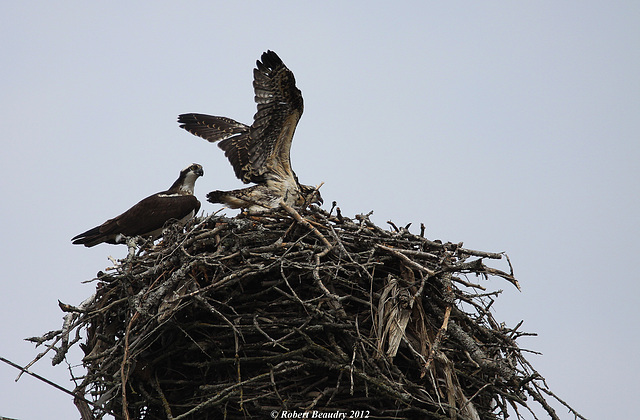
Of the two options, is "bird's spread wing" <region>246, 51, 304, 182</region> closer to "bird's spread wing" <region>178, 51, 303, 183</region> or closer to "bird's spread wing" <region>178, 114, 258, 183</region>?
"bird's spread wing" <region>178, 51, 303, 183</region>

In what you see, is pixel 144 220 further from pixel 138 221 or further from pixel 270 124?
pixel 270 124

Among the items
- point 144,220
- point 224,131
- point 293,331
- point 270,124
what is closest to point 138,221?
point 144,220

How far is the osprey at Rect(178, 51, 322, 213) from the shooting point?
7.28 meters

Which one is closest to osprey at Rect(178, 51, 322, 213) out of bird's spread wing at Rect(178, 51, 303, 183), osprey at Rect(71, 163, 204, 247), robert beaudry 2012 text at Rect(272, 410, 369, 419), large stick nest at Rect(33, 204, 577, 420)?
bird's spread wing at Rect(178, 51, 303, 183)

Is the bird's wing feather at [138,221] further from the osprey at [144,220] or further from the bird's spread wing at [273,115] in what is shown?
the bird's spread wing at [273,115]

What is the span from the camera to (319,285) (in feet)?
17.6

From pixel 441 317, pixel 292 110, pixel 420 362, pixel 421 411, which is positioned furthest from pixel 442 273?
pixel 292 110

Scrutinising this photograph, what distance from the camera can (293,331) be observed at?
542 cm

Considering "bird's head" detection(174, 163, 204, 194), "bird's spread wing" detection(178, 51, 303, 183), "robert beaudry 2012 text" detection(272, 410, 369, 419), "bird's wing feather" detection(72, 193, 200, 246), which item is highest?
"bird's spread wing" detection(178, 51, 303, 183)

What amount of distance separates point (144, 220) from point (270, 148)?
1654mm

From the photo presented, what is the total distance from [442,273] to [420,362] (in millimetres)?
777

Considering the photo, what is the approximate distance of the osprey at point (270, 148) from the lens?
7277 millimetres

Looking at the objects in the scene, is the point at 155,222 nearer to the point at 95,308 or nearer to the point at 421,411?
the point at 95,308

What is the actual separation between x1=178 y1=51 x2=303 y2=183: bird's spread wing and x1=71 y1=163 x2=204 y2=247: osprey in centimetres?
85
